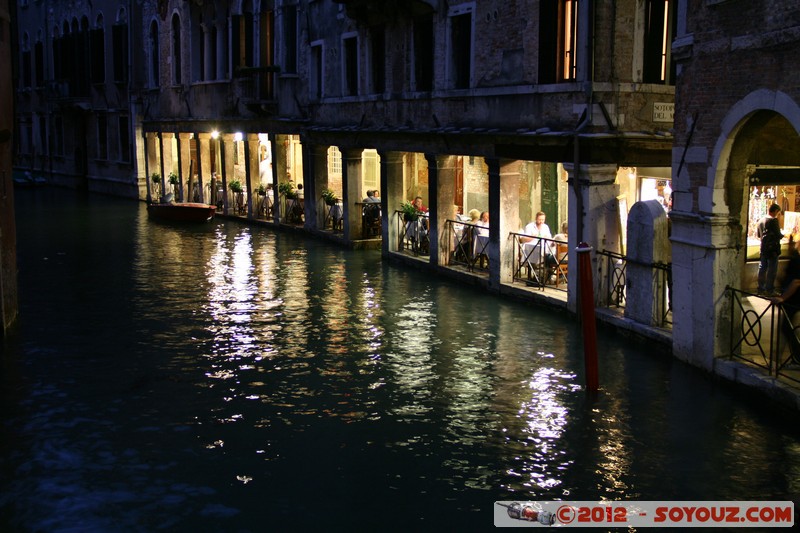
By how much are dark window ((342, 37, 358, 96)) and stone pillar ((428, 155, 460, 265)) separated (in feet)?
16.3

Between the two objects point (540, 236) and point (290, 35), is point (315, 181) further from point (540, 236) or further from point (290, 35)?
point (540, 236)

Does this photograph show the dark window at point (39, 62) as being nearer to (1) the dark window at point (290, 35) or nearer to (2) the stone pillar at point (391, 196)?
(1) the dark window at point (290, 35)

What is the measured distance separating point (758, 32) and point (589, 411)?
4323 mm

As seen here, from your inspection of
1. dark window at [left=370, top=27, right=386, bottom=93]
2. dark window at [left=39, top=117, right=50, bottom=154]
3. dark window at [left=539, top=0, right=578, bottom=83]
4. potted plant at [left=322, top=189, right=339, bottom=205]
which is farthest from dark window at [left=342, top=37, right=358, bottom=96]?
dark window at [left=39, top=117, right=50, bottom=154]

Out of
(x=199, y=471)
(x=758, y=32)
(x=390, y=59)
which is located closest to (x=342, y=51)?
(x=390, y=59)

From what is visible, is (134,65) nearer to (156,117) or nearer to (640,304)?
(156,117)

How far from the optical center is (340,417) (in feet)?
32.0

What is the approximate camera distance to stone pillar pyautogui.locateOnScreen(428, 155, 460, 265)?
61.0 feet

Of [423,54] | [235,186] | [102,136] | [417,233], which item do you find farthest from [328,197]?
[102,136]

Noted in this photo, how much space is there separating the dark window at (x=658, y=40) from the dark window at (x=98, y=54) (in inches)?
1203

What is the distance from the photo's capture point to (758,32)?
10.0 metres

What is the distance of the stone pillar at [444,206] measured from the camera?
61.0ft

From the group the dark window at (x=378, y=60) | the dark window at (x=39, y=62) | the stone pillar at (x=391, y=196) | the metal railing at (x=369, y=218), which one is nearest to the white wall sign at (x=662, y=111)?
the stone pillar at (x=391, y=196)

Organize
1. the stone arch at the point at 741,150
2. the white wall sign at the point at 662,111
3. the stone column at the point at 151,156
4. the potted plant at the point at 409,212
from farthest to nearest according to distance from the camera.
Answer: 1. the stone column at the point at 151,156
2. the potted plant at the point at 409,212
3. the white wall sign at the point at 662,111
4. the stone arch at the point at 741,150
